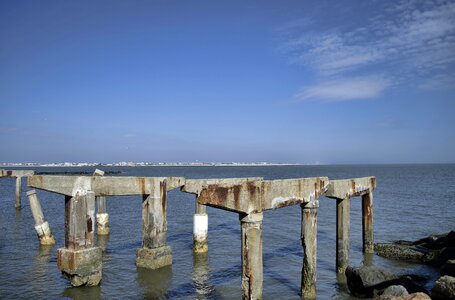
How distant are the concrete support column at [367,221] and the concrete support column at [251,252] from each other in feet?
25.8

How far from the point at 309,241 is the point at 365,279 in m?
2.06

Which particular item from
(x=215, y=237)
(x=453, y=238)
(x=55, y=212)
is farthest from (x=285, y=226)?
(x=55, y=212)

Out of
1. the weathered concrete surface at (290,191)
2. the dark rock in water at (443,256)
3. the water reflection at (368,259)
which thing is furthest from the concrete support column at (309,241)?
the dark rock in water at (443,256)

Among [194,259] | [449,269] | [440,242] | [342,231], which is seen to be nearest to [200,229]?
[194,259]

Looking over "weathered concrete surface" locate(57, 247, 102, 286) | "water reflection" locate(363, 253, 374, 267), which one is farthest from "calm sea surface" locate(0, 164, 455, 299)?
"weathered concrete surface" locate(57, 247, 102, 286)

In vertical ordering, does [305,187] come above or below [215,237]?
above

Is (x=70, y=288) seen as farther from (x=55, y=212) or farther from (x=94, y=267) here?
(x=55, y=212)

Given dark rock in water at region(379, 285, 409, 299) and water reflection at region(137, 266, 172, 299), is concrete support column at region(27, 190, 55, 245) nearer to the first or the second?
water reflection at region(137, 266, 172, 299)

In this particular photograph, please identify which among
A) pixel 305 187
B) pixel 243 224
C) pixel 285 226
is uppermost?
pixel 305 187

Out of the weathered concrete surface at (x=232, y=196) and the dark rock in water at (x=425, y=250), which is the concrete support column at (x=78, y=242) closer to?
the weathered concrete surface at (x=232, y=196)

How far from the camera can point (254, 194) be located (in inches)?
299

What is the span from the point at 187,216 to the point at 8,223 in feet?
33.6

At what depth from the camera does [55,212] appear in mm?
26625

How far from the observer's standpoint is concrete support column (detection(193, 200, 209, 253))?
14562mm
